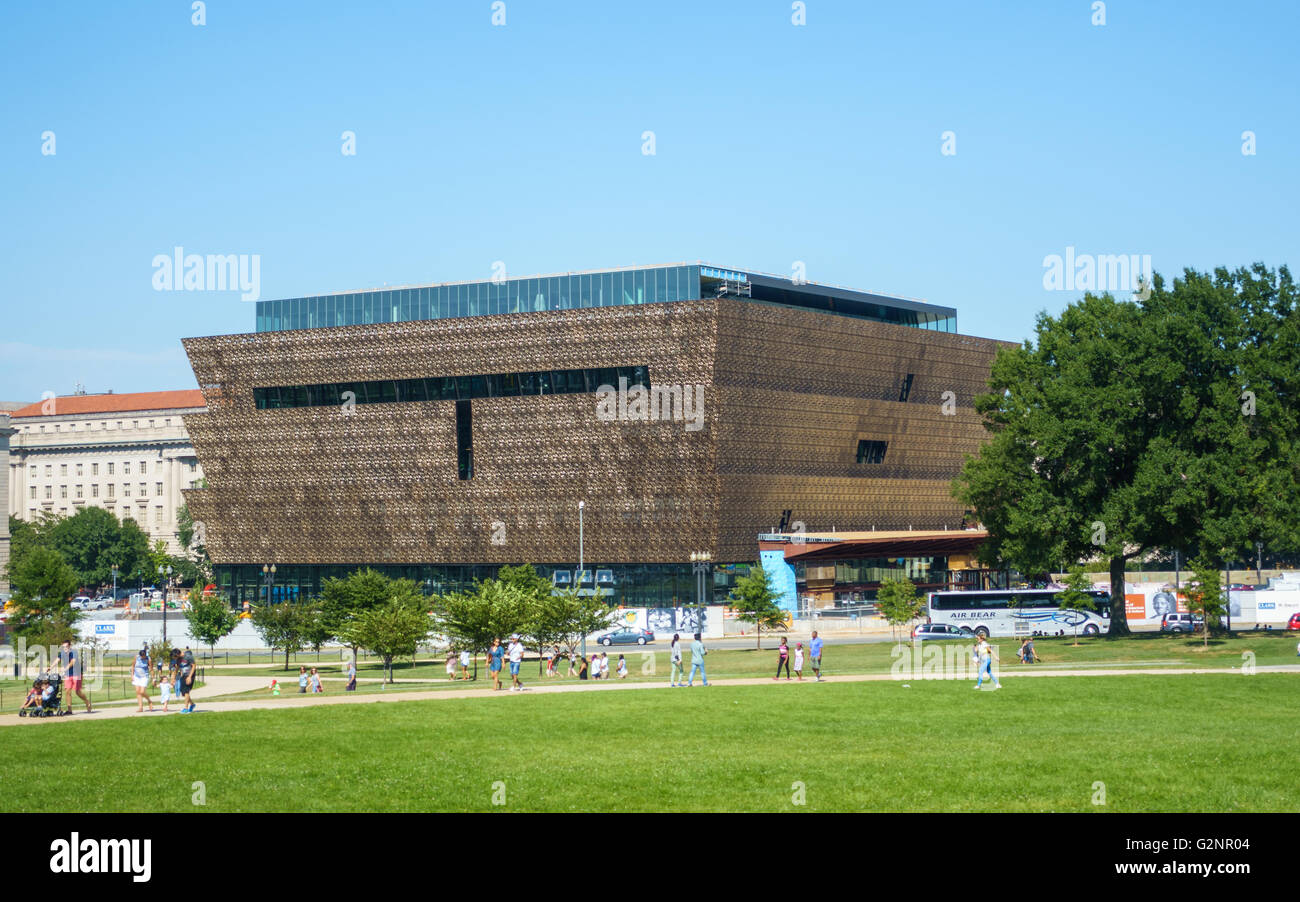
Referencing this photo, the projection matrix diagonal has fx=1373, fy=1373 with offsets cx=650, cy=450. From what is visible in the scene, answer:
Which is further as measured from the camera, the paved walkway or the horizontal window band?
the horizontal window band

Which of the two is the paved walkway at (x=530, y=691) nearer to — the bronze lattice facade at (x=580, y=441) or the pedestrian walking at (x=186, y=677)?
the pedestrian walking at (x=186, y=677)

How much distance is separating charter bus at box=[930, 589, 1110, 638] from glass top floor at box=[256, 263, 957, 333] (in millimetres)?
37926

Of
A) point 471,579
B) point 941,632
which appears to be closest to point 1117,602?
point 941,632

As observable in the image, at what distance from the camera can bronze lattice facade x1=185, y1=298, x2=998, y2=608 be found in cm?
10394

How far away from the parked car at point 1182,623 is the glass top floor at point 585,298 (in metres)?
45.1

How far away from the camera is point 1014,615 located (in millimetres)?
78625

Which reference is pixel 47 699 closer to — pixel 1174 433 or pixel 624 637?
pixel 1174 433

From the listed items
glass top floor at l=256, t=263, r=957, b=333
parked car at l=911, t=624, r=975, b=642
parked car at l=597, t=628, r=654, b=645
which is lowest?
parked car at l=597, t=628, r=654, b=645

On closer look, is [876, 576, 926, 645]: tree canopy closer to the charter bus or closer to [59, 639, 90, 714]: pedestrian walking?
the charter bus

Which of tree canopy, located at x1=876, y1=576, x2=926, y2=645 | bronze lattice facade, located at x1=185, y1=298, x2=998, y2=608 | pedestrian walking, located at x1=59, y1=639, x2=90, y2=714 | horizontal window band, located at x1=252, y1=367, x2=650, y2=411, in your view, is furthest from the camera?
horizontal window band, located at x1=252, y1=367, x2=650, y2=411

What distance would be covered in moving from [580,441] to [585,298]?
15.1 metres

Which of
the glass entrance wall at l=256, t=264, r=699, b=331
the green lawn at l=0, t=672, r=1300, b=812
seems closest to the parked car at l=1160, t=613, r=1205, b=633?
the green lawn at l=0, t=672, r=1300, b=812

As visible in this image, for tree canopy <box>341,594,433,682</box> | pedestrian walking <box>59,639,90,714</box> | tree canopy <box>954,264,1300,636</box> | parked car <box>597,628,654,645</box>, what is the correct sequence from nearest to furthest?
1. pedestrian walking <box>59,639,90,714</box>
2. tree canopy <box>341,594,433,682</box>
3. tree canopy <box>954,264,1300,636</box>
4. parked car <box>597,628,654,645</box>
